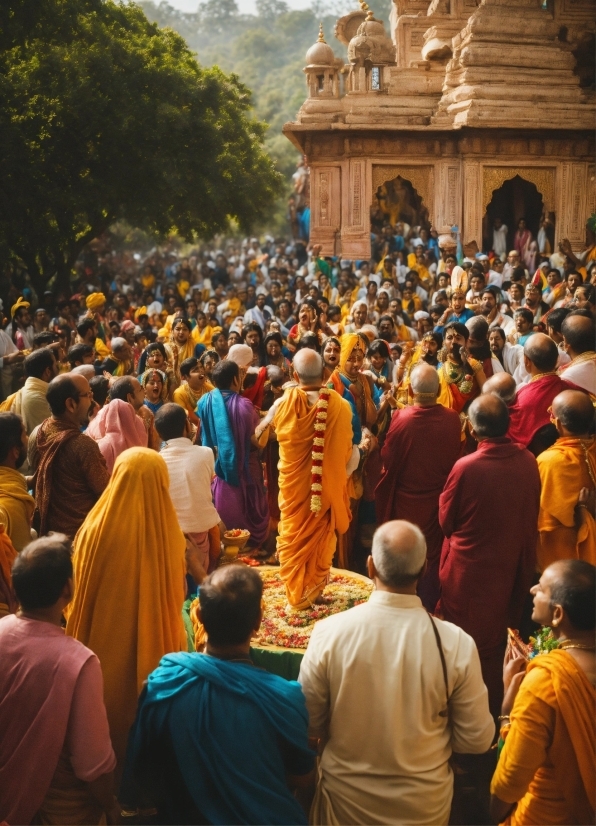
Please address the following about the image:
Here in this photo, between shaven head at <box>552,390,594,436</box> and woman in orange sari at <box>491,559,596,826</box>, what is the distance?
1.75m

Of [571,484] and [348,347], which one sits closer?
[571,484]

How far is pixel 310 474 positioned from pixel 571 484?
1431mm

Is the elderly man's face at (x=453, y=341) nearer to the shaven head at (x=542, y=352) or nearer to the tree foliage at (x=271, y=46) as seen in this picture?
the shaven head at (x=542, y=352)

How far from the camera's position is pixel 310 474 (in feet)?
18.0

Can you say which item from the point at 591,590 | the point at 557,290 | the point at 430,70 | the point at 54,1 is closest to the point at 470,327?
the point at 591,590

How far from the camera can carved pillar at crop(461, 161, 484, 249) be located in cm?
1895

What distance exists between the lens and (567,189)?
18891mm

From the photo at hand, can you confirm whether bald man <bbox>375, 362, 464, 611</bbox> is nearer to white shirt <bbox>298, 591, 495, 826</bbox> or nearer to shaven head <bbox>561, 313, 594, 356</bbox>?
shaven head <bbox>561, 313, 594, 356</bbox>

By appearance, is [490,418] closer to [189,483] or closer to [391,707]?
[189,483]

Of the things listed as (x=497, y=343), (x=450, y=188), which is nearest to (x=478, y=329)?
(x=497, y=343)

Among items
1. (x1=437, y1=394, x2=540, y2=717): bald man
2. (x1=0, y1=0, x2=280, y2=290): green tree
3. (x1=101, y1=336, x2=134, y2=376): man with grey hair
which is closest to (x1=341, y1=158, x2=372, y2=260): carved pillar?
(x1=0, y1=0, x2=280, y2=290): green tree

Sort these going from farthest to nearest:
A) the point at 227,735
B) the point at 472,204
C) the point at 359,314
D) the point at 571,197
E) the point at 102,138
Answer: the point at 472,204, the point at 571,197, the point at 102,138, the point at 359,314, the point at 227,735

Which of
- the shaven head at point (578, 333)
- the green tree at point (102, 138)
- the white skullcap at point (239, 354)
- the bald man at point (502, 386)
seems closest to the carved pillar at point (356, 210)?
the green tree at point (102, 138)

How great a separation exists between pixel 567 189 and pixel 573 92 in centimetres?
177
